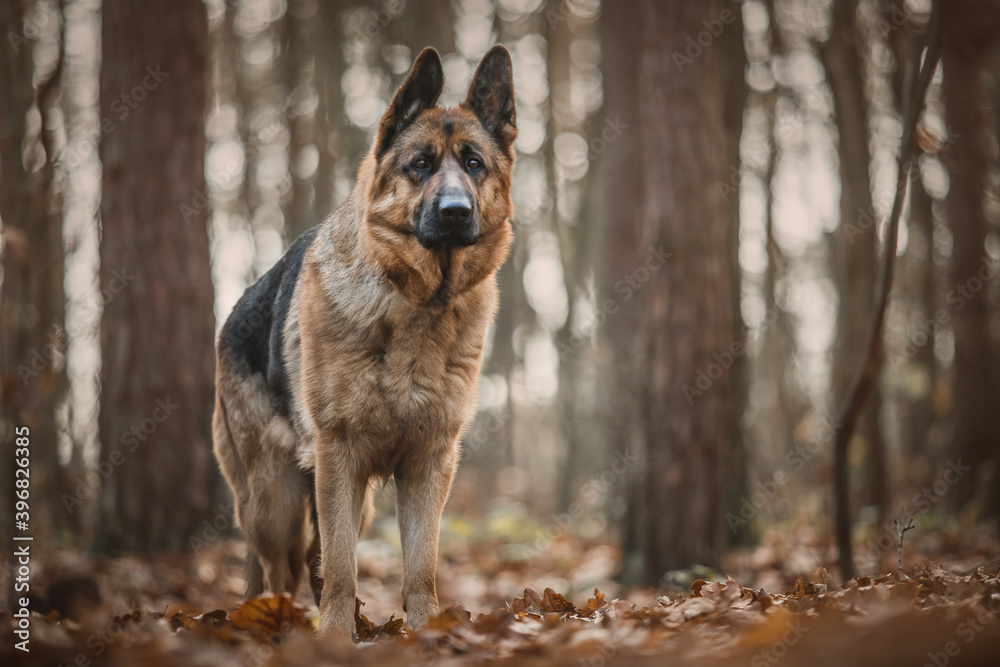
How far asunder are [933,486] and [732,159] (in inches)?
222

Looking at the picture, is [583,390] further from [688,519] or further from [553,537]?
[688,519]

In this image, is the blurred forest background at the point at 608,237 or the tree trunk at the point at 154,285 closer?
the blurred forest background at the point at 608,237

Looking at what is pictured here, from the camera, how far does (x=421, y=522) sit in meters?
3.79

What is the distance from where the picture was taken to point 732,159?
8.89 meters

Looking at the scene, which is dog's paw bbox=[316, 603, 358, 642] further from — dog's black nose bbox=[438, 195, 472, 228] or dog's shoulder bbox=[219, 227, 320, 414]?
dog's black nose bbox=[438, 195, 472, 228]

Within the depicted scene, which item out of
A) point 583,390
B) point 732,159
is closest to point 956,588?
point 732,159

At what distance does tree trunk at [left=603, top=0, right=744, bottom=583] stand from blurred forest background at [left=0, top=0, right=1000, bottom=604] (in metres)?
0.03

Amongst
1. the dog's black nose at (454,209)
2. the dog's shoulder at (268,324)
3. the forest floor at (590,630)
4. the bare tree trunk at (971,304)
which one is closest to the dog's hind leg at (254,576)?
the forest floor at (590,630)

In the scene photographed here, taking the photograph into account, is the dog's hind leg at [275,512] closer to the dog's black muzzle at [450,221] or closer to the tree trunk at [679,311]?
the dog's black muzzle at [450,221]

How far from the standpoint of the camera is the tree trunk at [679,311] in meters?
6.29

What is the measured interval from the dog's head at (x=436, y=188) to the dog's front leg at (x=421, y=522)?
36.6 inches
